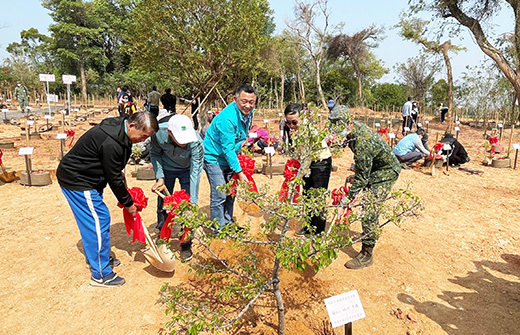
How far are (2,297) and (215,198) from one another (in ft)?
6.52

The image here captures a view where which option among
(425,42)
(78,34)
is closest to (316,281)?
(425,42)

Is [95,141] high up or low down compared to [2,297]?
up

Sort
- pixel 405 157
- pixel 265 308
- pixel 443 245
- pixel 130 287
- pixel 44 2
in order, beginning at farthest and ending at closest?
1. pixel 44 2
2. pixel 405 157
3. pixel 443 245
4. pixel 130 287
5. pixel 265 308

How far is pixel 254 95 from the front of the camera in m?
2.98

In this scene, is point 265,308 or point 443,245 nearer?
point 265,308

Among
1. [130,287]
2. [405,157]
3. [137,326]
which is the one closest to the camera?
[137,326]

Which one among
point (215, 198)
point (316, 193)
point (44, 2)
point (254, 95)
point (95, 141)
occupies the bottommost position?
point (215, 198)

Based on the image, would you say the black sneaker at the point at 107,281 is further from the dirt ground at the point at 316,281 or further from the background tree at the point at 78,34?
the background tree at the point at 78,34

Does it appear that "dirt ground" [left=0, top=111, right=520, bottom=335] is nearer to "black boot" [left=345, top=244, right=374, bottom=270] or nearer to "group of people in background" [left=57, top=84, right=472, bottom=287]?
"black boot" [left=345, top=244, right=374, bottom=270]

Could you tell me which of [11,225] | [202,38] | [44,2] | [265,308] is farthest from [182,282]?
[44,2]

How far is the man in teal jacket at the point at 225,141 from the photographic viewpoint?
9.53ft

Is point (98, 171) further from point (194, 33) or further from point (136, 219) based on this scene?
point (194, 33)

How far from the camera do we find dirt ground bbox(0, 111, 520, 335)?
239cm

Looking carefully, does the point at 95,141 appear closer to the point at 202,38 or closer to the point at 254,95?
the point at 254,95
